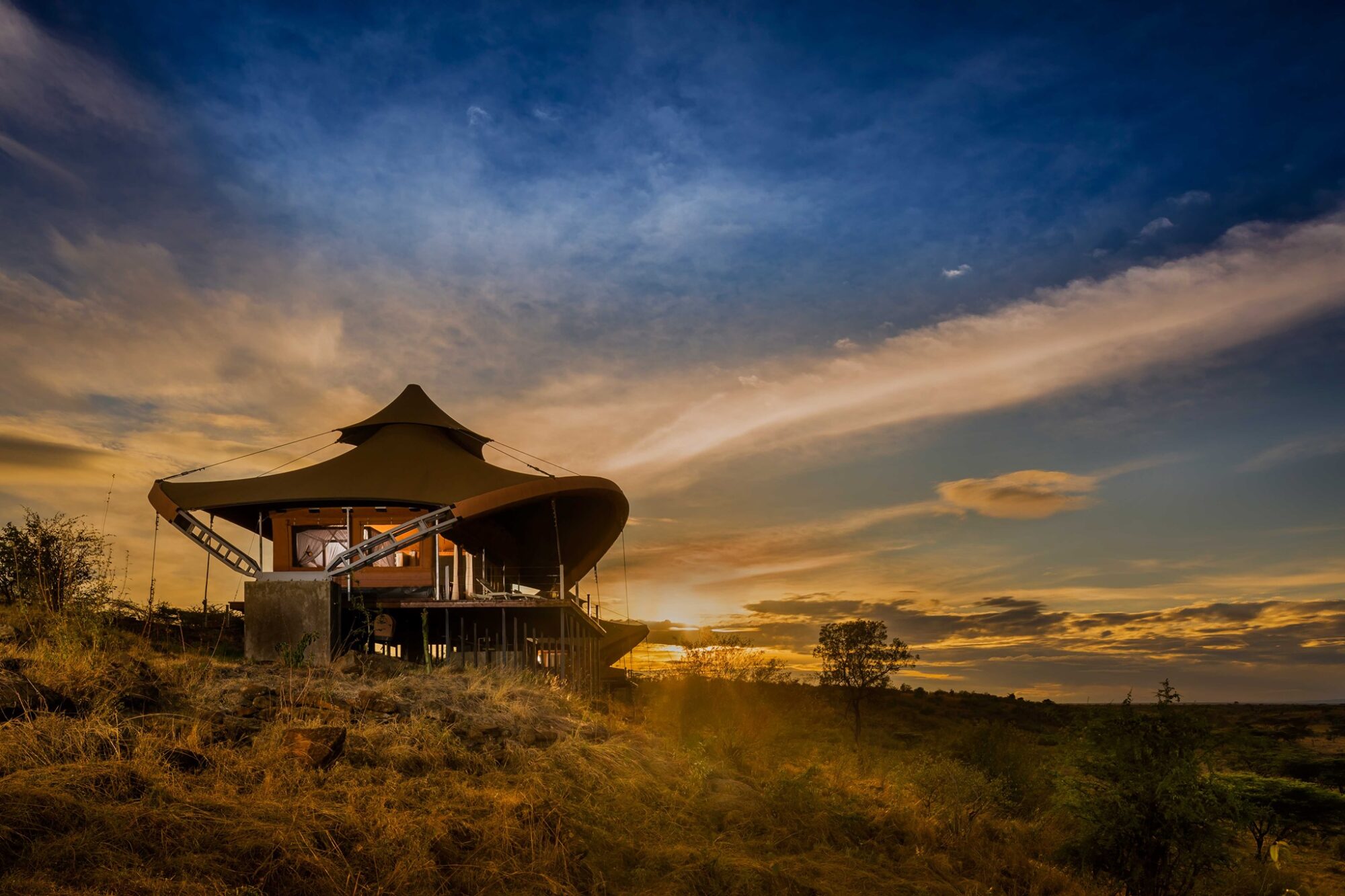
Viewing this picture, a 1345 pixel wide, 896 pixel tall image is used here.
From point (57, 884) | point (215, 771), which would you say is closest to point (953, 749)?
point (215, 771)

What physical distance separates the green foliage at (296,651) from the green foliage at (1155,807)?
13.1m

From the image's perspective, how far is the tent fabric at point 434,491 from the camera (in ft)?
82.1

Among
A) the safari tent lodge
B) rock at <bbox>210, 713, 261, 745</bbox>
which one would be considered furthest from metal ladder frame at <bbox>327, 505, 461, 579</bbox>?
rock at <bbox>210, 713, 261, 745</bbox>

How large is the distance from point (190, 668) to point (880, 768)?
13.4 m

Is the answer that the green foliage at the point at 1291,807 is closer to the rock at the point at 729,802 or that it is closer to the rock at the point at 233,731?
the rock at the point at 729,802

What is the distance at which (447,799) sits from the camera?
9.14 metres

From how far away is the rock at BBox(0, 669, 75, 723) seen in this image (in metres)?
8.49

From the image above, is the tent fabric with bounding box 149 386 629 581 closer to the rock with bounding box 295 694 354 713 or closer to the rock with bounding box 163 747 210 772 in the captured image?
the rock with bounding box 295 694 354 713

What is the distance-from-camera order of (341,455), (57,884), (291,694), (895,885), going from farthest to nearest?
(341,455)
(291,694)
(895,885)
(57,884)

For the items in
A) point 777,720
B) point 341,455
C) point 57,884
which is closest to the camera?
point 57,884

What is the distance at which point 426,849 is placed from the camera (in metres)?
7.75

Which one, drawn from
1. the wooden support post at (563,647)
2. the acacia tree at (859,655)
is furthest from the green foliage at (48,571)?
the acacia tree at (859,655)

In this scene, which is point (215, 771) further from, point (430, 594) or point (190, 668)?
point (430, 594)

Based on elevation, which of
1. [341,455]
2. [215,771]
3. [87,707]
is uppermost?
[341,455]
